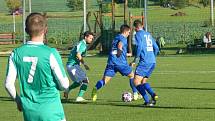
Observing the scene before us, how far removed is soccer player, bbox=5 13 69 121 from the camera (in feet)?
26.2

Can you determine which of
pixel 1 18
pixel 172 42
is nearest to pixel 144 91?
pixel 172 42

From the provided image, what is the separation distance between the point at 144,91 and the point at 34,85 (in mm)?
8525

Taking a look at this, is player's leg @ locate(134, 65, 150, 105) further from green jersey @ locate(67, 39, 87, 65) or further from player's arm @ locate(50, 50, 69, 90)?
player's arm @ locate(50, 50, 69, 90)

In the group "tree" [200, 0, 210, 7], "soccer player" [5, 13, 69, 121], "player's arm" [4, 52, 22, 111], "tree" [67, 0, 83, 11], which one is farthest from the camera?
"tree" [200, 0, 210, 7]

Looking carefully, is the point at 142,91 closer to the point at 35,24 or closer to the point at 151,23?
the point at 35,24

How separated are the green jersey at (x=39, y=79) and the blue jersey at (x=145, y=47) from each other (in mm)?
8212

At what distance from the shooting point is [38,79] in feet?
26.4

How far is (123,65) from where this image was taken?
58.1 ft

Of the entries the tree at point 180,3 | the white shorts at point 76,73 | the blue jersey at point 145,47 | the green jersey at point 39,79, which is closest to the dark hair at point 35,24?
the green jersey at point 39,79

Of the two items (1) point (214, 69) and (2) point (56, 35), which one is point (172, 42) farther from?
(1) point (214, 69)

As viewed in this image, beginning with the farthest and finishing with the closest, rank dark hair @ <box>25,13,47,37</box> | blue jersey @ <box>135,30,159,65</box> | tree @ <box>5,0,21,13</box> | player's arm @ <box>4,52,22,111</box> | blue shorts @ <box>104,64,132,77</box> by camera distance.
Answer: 1. tree @ <box>5,0,21,13</box>
2. blue shorts @ <box>104,64,132,77</box>
3. blue jersey @ <box>135,30,159,65</box>
4. player's arm @ <box>4,52,22,111</box>
5. dark hair @ <box>25,13,47,37</box>

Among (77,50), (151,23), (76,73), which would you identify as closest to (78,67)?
(76,73)

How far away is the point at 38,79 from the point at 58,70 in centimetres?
25

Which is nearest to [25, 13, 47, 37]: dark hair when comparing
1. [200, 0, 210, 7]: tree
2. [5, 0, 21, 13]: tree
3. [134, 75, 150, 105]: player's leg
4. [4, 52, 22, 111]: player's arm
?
[4, 52, 22, 111]: player's arm
